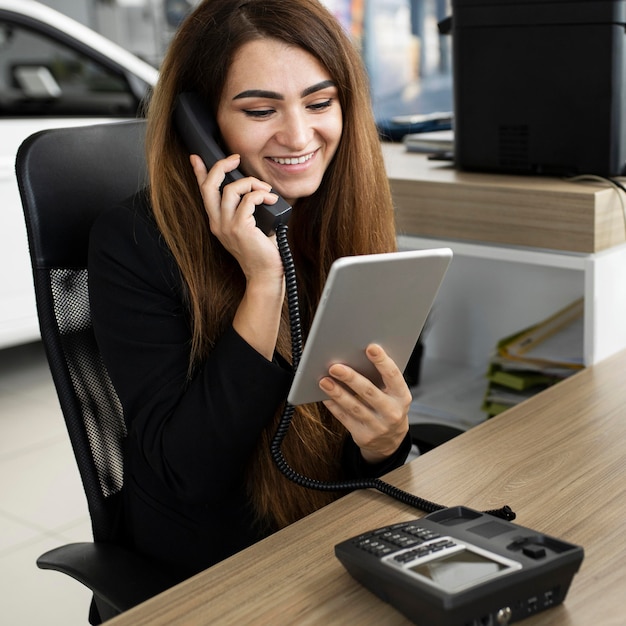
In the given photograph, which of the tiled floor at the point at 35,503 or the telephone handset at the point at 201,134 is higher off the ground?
the telephone handset at the point at 201,134

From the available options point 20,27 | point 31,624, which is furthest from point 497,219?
point 20,27

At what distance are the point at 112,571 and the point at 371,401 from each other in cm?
33

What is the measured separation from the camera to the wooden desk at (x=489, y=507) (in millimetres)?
738

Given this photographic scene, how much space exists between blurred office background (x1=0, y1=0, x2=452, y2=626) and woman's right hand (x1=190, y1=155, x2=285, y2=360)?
0.28 meters

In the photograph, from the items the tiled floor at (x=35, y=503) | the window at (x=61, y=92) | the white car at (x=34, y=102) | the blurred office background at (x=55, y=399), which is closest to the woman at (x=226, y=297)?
the blurred office background at (x=55, y=399)

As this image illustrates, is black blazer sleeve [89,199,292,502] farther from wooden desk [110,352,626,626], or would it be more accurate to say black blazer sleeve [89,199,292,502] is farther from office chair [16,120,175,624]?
wooden desk [110,352,626,626]

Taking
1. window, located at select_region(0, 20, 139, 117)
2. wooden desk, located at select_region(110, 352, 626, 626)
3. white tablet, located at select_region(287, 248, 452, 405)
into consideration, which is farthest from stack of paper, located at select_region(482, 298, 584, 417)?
window, located at select_region(0, 20, 139, 117)

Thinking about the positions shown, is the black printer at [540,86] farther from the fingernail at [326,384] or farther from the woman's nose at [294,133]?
the fingernail at [326,384]

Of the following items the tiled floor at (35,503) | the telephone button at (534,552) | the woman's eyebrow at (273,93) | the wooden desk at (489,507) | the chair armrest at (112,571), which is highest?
the woman's eyebrow at (273,93)

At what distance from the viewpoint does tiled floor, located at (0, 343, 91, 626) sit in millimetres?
1927

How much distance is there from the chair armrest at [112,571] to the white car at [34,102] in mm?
1842

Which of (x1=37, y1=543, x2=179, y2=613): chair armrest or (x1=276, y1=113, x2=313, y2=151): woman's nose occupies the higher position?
(x1=276, y1=113, x2=313, y2=151): woman's nose

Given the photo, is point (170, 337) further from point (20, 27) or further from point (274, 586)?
point (20, 27)

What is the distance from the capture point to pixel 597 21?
58.9 inches
